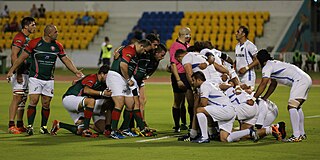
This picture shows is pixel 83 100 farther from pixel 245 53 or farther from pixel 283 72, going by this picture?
pixel 245 53

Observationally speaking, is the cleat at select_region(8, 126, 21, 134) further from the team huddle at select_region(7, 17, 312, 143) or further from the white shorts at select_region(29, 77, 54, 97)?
the white shorts at select_region(29, 77, 54, 97)

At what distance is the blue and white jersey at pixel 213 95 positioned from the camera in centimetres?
1420

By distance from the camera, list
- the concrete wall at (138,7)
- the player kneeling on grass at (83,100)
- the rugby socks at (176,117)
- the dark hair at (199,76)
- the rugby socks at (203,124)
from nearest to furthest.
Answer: the rugby socks at (203,124)
the dark hair at (199,76)
the player kneeling on grass at (83,100)
the rugby socks at (176,117)
the concrete wall at (138,7)

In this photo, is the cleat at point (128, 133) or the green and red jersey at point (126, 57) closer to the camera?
the green and red jersey at point (126, 57)

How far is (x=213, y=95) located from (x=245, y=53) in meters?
3.36

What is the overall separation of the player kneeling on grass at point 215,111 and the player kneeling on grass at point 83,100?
1911 millimetres

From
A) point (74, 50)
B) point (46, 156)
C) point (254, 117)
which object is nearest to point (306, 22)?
point (74, 50)

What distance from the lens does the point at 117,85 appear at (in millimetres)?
14898

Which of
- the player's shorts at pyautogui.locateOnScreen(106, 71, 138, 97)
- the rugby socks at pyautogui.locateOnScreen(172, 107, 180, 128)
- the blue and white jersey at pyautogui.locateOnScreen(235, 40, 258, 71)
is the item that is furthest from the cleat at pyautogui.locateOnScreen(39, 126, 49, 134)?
the blue and white jersey at pyautogui.locateOnScreen(235, 40, 258, 71)

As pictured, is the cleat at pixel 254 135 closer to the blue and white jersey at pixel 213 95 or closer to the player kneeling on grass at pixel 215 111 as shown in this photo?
the player kneeling on grass at pixel 215 111

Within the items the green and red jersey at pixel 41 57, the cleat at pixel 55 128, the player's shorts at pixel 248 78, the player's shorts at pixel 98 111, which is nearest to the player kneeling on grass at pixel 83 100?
the cleat at pixel 55 128

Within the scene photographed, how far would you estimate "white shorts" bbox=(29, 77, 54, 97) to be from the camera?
1542 centimetres

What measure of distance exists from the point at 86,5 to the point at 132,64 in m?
38.9

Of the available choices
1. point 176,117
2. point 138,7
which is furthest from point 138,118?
point 138,7
